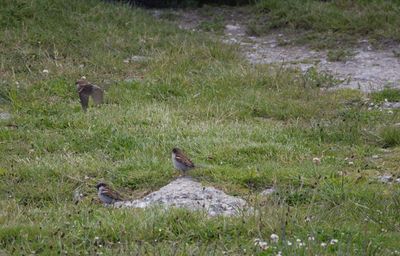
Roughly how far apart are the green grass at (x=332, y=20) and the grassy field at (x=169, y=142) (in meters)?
1.69

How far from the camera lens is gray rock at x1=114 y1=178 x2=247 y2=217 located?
622cm

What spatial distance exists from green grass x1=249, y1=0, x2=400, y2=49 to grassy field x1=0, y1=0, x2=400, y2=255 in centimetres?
169

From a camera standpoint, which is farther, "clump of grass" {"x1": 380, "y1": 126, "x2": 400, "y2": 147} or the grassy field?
"clump of grass" {"x1": 380, "y1": 126, "x2": 400, "y2": 147}

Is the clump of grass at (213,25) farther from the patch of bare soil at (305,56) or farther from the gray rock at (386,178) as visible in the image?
the gray rock at (386,178)

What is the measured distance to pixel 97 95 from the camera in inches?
369

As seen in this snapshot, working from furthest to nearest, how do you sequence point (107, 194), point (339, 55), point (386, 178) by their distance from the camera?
point (339, 55)
point (386, 178)
point (107, 194)

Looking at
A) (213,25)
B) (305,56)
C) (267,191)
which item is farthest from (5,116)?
(213,25)

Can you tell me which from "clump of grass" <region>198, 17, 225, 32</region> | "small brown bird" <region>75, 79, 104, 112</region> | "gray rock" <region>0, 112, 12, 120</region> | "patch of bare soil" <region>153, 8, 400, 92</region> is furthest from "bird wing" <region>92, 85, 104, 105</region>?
"clump of grass" <region>198, 17, 225, 32</region>

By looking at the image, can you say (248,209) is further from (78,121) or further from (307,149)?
(78,121)

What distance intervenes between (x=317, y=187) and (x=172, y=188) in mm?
1196

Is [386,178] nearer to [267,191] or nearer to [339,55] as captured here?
[267,191]

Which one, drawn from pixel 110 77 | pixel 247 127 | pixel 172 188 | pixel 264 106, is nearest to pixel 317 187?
pixel 172 188

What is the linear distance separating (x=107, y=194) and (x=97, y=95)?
10.3ft

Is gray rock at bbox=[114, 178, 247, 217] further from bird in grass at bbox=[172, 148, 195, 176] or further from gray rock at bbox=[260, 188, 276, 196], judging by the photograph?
gray rock at bbox=[260, 188, 276, 196]
